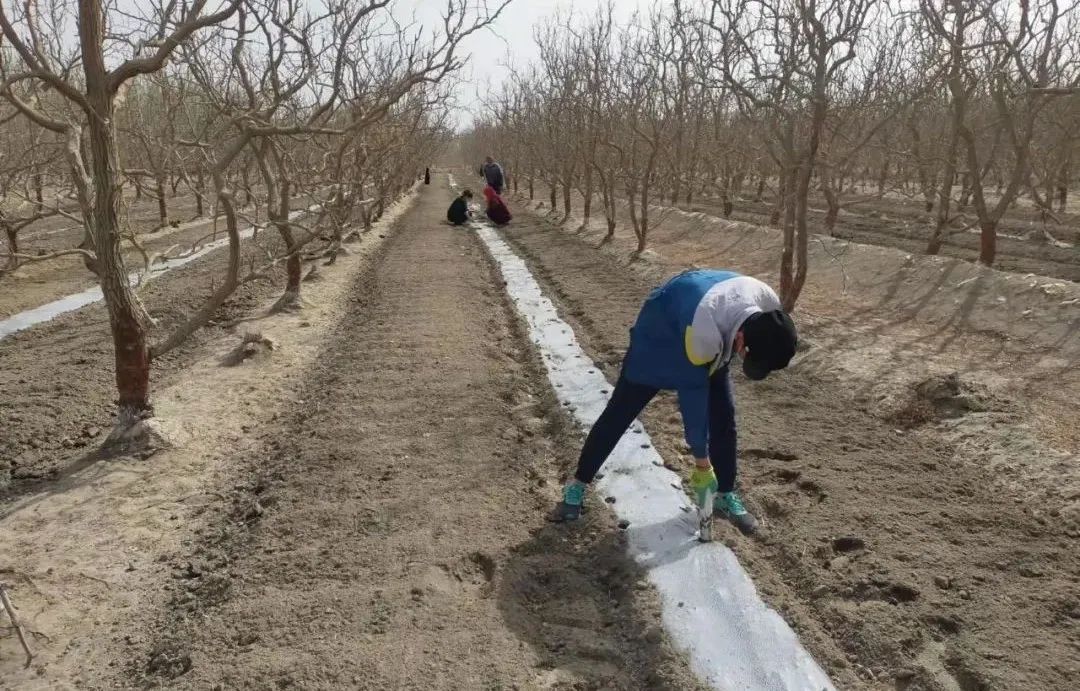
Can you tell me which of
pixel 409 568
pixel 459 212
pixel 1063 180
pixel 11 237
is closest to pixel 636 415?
pixel 409 568

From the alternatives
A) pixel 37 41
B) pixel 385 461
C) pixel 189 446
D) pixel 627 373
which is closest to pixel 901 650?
pixel 627 373

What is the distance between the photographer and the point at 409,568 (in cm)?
275

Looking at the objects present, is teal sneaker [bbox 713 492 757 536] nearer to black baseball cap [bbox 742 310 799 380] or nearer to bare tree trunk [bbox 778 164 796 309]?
black baseball cap [bbox 742 310 799 380]

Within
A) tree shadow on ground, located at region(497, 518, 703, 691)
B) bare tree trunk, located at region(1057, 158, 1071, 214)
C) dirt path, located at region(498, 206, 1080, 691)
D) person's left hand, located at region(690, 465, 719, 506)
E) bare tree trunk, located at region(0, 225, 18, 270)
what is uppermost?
bare tree trunk, located at region(1057, 158, 1071, 214)

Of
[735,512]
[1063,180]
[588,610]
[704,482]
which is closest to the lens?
[588,610]

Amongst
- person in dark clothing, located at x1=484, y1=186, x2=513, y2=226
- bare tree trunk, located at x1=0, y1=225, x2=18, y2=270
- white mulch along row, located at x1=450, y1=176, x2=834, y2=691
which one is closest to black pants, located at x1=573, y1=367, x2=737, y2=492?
white mulch along row, located at x1=450, y1=176, x2=834, y2=691

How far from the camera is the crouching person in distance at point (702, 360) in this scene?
245cm

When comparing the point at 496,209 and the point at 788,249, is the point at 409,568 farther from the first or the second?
the point at 496,209

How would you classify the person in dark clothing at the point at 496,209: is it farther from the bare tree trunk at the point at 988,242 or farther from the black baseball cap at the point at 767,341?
the black baseball cap at the point at 767,341

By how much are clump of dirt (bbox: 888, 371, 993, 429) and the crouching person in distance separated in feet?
5.78

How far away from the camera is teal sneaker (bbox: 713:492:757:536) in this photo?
3.06 meters

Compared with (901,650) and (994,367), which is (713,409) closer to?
(901,650)

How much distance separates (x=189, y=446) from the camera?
3.84 m

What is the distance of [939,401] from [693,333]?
2.72m
